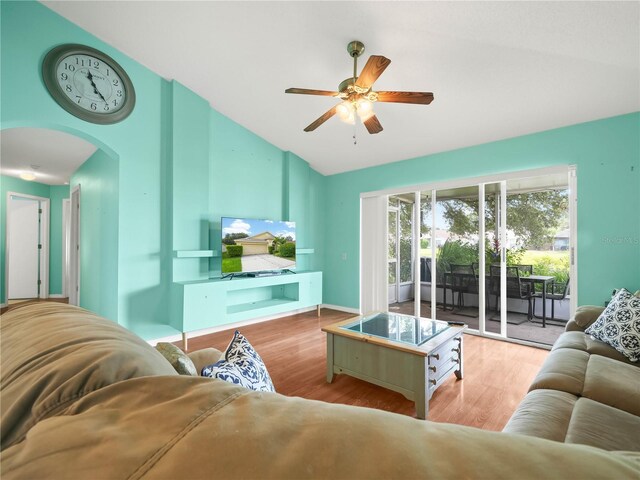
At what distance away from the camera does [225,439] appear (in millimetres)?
325

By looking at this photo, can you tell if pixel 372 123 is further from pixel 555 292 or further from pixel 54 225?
pixel 54 225

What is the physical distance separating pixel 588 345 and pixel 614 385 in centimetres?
69

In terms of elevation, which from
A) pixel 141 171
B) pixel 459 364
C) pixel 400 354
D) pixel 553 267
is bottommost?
pixel 459 364

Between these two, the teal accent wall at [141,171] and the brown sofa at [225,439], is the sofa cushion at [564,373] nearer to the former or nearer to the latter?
the brown sofa at [225,439]

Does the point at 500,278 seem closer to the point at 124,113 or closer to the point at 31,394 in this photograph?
the point at 31,394

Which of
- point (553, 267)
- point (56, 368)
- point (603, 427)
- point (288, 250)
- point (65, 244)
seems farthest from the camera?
point (65, 244)

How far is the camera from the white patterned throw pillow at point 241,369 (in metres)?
0.87

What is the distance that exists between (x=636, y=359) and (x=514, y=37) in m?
2.38

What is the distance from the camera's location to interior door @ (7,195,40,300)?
5449 millimetres

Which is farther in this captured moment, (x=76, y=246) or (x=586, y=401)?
(x=76, y=246)

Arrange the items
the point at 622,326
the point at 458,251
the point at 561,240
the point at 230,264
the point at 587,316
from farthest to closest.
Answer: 1. the point at 458,251
2. the point at 230,264
3. the point at 561,240
4. the point at 587,316
5. the point at 622,326

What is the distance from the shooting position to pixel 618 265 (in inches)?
111

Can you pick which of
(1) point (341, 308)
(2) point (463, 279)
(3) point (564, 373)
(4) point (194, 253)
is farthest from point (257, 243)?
(3) point (564, 373)

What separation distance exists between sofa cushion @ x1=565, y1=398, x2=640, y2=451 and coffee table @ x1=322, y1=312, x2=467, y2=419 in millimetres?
814
